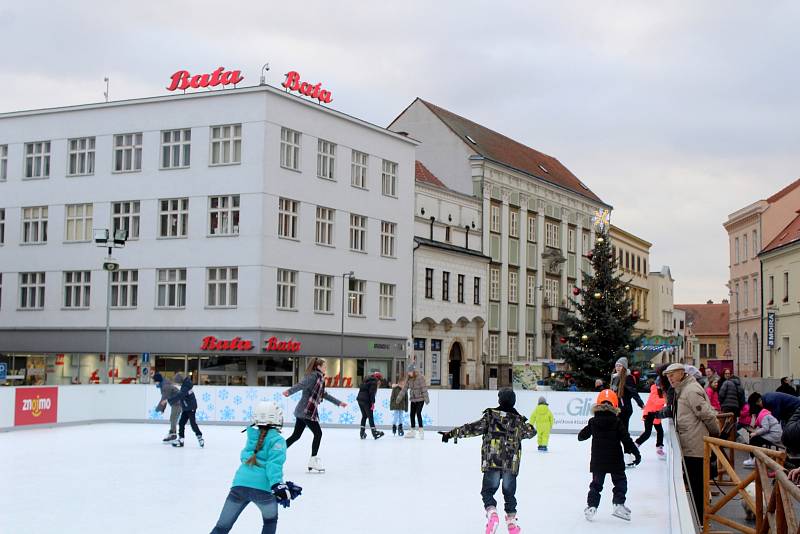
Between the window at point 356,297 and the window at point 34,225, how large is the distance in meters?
15.2

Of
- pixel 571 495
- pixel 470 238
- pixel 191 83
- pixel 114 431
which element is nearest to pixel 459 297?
pixel 470 238

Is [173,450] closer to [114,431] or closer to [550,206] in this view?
[114,431]

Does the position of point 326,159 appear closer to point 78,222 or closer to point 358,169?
point 358,169

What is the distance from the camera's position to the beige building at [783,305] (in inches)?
2350

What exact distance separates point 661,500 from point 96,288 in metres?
40.3

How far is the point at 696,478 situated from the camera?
12672 mm

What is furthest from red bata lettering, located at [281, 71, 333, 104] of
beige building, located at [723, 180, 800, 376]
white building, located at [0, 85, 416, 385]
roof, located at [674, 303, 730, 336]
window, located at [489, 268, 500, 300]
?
roof, located at [674, 303, 730, 336]

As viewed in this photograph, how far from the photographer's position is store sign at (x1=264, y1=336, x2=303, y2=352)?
159 feet

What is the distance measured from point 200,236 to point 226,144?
435 centimetres

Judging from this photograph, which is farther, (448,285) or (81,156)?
(448,285)

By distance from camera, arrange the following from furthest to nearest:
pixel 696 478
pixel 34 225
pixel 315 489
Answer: pixel 34 225 < pixel 315 489 < pixel 696 478

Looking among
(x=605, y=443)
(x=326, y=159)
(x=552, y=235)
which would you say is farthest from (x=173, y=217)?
(x=605, y=443)

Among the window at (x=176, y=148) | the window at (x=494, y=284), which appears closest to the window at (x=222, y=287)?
the window at (x=176, y=148)

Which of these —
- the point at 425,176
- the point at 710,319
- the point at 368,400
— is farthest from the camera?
the point at 710,319
